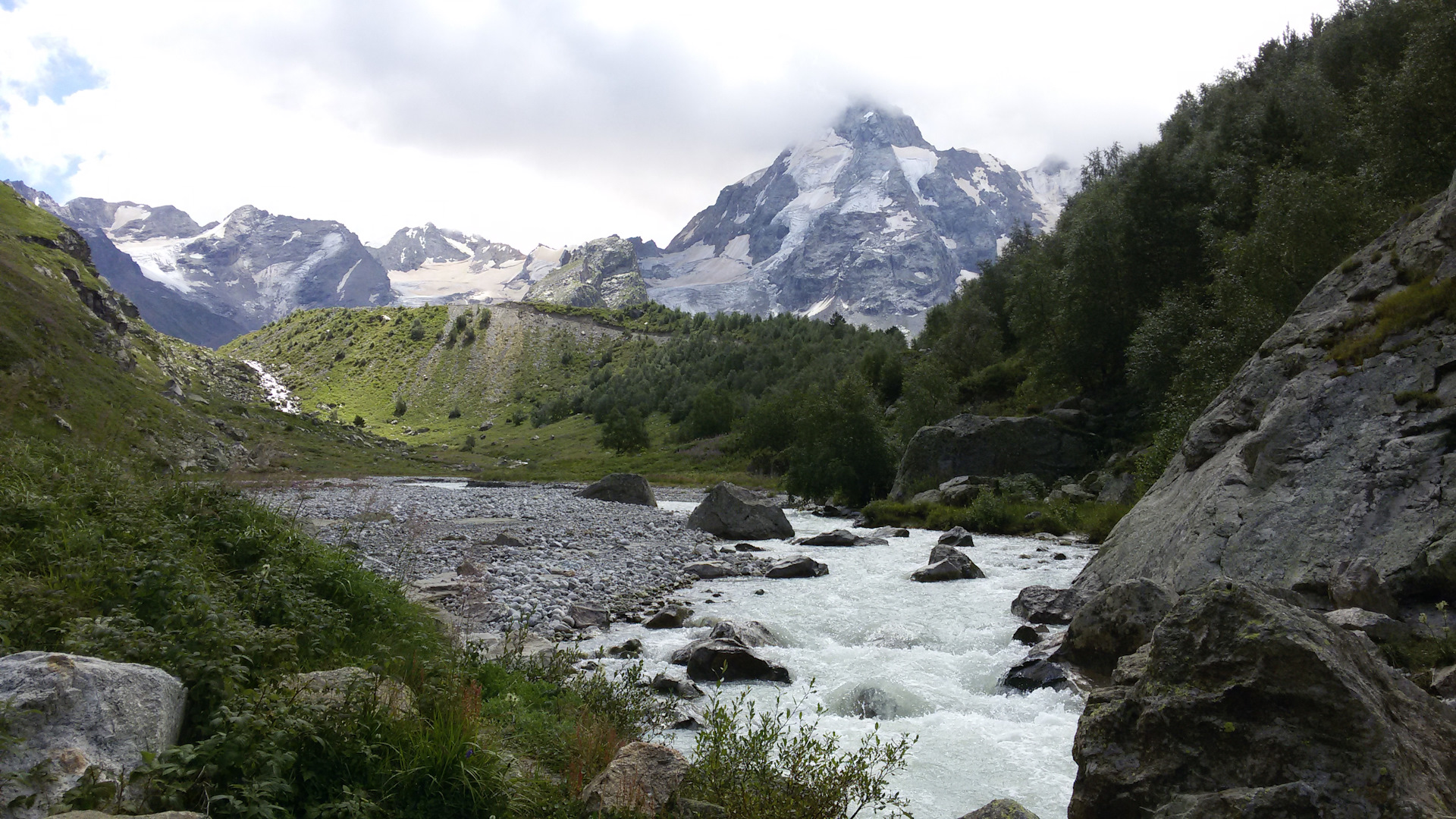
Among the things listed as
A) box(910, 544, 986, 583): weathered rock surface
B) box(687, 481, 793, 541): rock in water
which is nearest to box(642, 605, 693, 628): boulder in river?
box(910, 544, 986, 583): weathered rock surface

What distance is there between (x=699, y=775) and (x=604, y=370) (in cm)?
15886

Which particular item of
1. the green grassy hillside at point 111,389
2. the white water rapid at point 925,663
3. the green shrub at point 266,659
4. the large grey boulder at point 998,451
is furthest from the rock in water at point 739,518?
the green shrub at point 266,659

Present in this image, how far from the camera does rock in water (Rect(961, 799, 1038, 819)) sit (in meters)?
5.89

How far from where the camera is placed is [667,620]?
1661 cm

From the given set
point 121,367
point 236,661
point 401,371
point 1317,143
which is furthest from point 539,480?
point 401,371

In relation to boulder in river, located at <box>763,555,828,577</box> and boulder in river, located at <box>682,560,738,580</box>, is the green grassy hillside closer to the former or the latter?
boulder in river, located at <box>682,560,738,580</box>

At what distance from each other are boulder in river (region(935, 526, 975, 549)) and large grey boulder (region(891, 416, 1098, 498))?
1226 cm

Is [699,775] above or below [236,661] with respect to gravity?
below

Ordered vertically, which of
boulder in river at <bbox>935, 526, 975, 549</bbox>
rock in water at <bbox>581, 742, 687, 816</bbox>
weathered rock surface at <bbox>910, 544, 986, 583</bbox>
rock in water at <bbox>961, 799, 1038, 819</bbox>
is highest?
rock in water at <bbox>581, 742, 687, 816</bbox>

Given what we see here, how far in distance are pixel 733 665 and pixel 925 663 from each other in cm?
411

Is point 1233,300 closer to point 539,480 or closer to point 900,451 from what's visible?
point 900,451

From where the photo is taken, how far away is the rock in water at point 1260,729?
5.35 m

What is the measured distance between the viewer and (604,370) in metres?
162

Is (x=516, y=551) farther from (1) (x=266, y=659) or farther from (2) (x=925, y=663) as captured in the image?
(1) (x=266, y=659)
